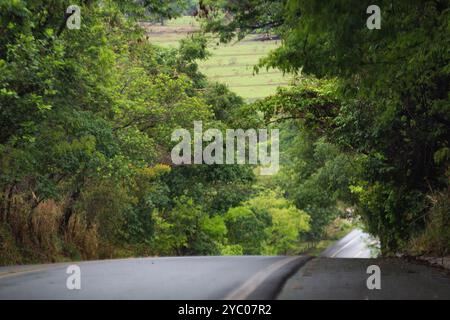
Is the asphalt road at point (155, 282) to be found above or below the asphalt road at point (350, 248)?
above

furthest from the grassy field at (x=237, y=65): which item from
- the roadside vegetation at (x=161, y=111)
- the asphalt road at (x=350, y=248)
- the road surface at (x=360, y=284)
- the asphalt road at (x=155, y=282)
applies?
the road surface at (x=360, y=284)

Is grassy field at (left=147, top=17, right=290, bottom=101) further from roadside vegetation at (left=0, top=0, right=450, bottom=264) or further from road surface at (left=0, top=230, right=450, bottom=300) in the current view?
road surface at (left=0, top=230, right=450, bottom=300)

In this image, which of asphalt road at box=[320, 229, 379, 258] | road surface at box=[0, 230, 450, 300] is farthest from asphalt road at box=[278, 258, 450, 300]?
asphalt road at box=[320, 229, 379, 258]

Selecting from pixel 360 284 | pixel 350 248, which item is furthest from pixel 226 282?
pixel 350 248

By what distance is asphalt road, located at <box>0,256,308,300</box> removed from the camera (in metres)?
9.13

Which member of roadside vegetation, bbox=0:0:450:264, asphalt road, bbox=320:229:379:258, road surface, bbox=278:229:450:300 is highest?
roadside vegetation, bbox=0:0:450:264

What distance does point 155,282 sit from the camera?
10.7 metres

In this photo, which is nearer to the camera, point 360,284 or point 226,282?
point 360,284

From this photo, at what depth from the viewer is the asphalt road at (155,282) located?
9133 millimetres

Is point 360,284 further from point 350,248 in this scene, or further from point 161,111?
point 350,248

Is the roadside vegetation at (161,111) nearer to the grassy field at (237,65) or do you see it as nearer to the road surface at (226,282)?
the road surface at (226,282)
